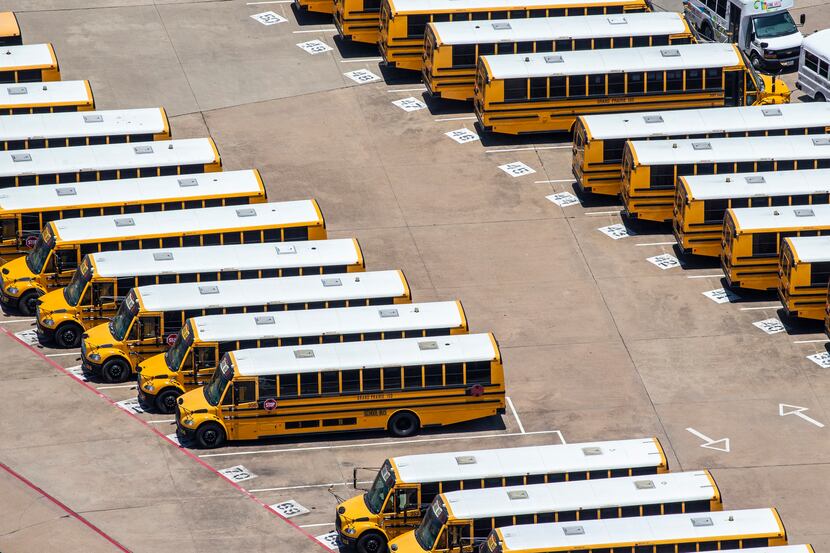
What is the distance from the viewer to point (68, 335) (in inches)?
3029

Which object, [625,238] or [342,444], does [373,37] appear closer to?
[625,238]

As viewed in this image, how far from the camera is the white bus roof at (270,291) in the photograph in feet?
246

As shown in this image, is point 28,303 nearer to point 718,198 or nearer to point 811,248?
point 718,198

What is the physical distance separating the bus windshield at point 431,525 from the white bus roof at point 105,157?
987 inches

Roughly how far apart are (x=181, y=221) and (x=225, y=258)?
10.6 feet

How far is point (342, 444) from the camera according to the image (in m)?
71.9

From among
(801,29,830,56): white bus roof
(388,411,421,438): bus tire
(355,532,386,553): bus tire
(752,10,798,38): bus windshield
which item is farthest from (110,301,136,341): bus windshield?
(752,10,798,38): bus windshield

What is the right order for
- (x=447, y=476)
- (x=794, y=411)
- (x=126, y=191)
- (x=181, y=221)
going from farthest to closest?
(x=126, y=191), (x=181, y=221), (x=794, y=411), (x=447, y=476)

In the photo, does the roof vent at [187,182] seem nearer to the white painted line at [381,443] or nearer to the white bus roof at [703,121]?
the white painted line at [381,443]

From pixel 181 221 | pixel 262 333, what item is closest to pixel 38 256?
pixel 181 221

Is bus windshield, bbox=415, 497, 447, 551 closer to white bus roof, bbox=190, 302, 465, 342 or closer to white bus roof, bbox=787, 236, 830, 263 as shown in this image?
white bus roof, bbox=190, 302, 465, 342

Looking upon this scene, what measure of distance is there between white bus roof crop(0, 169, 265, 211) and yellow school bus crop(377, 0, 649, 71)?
15820 mm

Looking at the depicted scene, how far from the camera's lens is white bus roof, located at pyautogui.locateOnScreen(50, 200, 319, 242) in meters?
78.8

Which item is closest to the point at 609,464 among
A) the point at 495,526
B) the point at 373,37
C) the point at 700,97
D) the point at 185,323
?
the point at 495,526
